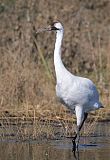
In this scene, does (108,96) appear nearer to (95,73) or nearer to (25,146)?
(95,73)

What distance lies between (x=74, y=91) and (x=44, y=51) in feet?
29.7

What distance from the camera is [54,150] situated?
36.4 ft

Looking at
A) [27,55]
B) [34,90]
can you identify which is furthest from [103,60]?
[34,90]

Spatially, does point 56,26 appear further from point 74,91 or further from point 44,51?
point 44,51

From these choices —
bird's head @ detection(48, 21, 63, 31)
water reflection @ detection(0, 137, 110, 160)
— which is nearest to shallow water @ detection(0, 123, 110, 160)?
water reflection @ detection(0, 137, 110, 160)

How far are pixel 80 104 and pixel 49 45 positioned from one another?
9.36 metres

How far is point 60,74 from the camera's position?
1209 cm

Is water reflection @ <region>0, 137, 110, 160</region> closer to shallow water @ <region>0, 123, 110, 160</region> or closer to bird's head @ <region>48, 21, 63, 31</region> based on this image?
shallow water @ <region>0, 123, 110, 160</region>

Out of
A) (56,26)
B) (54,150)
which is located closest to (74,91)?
(56,26)

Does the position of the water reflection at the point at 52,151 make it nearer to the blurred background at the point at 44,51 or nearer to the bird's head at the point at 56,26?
the bird's head at the point at 56,26

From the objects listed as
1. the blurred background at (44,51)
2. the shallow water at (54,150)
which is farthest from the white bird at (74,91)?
the blurred background at (44,51)

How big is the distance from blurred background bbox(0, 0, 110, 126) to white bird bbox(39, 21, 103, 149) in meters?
2.06

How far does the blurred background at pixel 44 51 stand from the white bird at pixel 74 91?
206 cm

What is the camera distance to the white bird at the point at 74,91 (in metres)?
12.1
